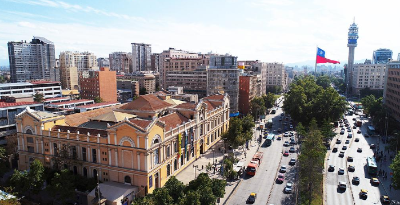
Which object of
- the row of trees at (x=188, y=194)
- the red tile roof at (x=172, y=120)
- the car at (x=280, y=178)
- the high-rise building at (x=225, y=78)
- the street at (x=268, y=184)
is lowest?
the street at (x=268, y=184)

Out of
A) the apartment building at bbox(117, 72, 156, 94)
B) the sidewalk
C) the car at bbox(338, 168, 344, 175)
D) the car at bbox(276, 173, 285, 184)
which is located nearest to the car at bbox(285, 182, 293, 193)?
the car at bbox(276, 173, 285, 184)

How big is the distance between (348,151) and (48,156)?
68561 mm

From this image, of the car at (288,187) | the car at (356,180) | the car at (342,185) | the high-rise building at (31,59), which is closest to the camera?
the car at (288,187)

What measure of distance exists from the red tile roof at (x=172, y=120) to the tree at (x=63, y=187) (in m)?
18.3

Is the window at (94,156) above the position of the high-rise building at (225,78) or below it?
below

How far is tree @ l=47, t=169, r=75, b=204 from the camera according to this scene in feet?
144

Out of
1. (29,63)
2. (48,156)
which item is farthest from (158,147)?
(29,63)

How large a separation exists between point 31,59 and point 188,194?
16646cm

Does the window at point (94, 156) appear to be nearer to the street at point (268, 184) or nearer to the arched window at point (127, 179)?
the arched window at point (127, 179)

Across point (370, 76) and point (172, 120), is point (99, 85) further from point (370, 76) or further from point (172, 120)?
point (370, 76)

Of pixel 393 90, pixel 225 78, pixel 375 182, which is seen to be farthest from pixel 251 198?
pixel 393 90

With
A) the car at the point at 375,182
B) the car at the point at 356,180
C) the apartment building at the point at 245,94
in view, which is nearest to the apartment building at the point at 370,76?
the apartment building at the point at 245,94

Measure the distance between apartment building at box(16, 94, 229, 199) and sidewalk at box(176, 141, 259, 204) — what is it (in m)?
1.34

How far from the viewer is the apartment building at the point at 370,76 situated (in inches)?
6594
